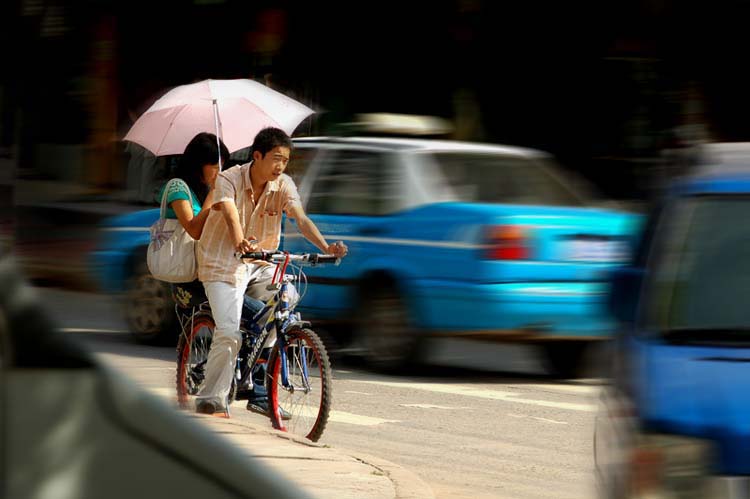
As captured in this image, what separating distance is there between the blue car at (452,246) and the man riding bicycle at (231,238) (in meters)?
2.75

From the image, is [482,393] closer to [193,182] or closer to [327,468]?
[193,182]

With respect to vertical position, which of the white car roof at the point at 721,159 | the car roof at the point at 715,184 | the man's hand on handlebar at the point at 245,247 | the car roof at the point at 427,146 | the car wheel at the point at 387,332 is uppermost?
the white car roof at the point at 721,159

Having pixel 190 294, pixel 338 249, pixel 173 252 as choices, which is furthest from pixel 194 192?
pixel 338 249

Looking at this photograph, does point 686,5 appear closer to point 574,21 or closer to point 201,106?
point 574,21

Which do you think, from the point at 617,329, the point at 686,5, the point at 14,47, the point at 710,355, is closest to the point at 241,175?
the point at 617,329

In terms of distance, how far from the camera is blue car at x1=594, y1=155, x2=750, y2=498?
404 centimetres

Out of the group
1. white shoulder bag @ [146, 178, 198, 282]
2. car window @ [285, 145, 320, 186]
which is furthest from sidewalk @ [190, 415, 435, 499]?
car window @ [285, 145, 320, 186]

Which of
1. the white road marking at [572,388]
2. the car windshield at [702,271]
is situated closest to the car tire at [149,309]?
the white road marking at [572,388]

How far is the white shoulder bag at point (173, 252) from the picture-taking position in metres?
7.68

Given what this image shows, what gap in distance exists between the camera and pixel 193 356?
8117 millimetres

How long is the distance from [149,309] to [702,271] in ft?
25.4

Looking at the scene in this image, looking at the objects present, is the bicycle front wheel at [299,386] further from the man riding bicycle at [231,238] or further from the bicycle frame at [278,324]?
the man riding bicycle at [231,238]

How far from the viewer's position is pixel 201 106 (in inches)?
359

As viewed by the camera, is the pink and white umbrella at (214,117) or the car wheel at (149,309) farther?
the car wheel at (149,309)
